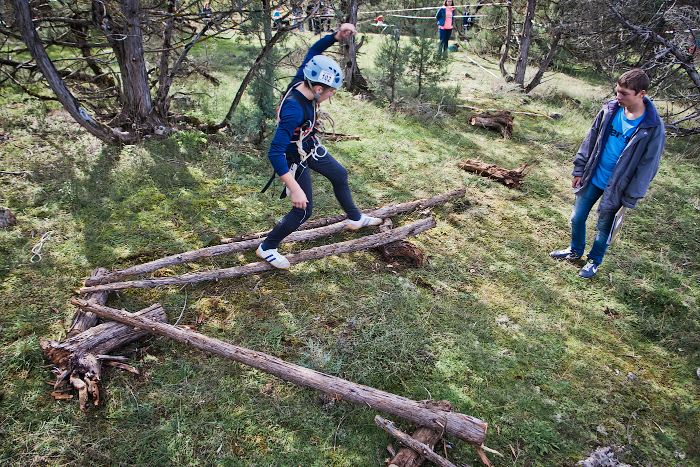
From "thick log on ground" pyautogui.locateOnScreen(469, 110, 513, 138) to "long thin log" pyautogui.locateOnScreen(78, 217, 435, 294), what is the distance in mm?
5039

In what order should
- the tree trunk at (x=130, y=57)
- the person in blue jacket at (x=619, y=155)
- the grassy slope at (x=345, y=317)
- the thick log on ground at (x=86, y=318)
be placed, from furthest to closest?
the tree trunk at (x=130, y=57), the person in blue jacket at (x=619, y=155), the thick log on ground at (x=86, y=318), the grassy slope at (x=345, y=317)

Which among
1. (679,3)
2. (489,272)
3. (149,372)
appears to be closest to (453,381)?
(489,272)

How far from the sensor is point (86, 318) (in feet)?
11.5

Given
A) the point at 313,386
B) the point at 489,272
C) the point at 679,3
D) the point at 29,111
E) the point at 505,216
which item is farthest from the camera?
the point at 679,3

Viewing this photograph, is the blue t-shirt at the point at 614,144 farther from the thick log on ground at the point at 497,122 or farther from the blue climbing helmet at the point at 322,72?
the thick log on ground at the point at 497,122

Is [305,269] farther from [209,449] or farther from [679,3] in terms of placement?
[679,3]

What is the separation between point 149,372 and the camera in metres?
3.25

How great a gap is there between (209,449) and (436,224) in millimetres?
3954

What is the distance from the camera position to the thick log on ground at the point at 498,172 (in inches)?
266

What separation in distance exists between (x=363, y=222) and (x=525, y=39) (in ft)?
34.5

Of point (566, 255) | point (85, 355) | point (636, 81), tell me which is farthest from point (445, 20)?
point (85, 355)

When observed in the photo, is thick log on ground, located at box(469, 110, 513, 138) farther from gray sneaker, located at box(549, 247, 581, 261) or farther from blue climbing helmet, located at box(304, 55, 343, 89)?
blue climbing helmet, located at box(304, 55, 343, 89)

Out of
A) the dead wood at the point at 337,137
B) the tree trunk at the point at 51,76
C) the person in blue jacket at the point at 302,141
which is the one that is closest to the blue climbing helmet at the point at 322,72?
the person in blue jacket at the point at 302,141

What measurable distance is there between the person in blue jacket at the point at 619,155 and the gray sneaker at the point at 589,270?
0.03 meters
